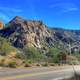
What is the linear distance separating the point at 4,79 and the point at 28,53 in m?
65.0

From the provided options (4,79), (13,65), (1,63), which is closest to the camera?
(4,79)

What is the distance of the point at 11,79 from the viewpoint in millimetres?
24703

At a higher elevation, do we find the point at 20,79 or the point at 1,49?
the point at 1,49

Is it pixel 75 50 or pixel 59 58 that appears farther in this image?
pixel 75 50

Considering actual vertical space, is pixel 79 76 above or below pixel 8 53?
below

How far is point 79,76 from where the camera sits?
46.6 ft

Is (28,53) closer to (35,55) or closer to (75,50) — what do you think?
(35,55)

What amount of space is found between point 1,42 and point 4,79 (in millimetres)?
53221

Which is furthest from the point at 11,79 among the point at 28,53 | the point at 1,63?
the point at 28,53

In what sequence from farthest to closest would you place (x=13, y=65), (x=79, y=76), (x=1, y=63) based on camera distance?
(x=1, y=63)
(x=13, y=65)
(x=79, y=76)

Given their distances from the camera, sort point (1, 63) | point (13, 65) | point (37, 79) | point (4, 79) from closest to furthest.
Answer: point (4, 79)
point (37, 79)
point (13, 65)
point (1, 63)

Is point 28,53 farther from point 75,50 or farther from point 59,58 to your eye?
point 75,50

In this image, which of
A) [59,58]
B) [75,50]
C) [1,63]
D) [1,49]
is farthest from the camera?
[75,50]

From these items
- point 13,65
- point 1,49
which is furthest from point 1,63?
point 1,49
